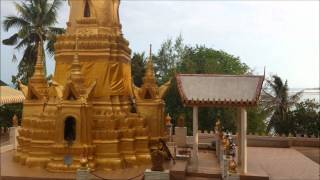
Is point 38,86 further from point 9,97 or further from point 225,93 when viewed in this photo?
point 225,93

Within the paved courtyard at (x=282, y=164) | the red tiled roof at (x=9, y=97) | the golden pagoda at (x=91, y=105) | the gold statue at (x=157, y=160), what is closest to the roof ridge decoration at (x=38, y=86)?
the golden pagoda at (x=91, y=105)

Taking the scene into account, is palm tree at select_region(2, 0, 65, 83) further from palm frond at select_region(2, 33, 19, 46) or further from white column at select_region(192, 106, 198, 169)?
white column at select_region(192, 106, 198, 169)

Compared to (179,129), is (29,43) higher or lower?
higher

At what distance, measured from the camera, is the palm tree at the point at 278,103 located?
28750 mm

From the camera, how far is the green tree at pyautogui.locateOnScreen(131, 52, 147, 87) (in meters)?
38.7

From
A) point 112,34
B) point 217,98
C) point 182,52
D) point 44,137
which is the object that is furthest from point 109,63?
point 182,52

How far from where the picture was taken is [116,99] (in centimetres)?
1549

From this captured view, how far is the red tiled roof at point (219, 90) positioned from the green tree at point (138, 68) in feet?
79.3

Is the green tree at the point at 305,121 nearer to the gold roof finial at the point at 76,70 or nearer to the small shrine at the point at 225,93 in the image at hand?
the small shrine at the point at 225,93

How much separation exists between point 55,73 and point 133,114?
12.0 feet

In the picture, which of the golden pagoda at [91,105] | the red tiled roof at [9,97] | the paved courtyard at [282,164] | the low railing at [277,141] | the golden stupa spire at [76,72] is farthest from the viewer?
the low railing at [277,141]

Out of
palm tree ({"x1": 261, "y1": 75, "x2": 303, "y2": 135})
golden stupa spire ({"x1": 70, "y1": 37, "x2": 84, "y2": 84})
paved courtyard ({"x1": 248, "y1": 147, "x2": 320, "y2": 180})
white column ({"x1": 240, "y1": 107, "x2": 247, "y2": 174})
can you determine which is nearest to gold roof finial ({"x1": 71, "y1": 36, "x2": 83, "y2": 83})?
golden stupa spire ({"x1": 70, "y1": 37, "x2": 84, "y2": 84})

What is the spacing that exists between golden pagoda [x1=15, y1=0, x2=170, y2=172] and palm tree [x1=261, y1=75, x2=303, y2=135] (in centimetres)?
1467

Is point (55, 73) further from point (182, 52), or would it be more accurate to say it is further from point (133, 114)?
point (182, 52)
